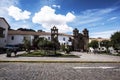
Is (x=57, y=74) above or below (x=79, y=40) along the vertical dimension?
below

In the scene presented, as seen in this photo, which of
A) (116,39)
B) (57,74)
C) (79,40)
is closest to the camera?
(57,74)

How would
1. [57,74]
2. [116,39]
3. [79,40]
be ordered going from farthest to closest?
[79,40] → [116,39] → [57,74]

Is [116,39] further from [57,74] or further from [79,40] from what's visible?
[57,74]

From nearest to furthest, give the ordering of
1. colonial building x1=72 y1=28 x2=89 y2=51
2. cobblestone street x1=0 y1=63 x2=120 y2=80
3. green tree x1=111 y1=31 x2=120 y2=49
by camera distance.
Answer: cobblestone street x1=0 y1=63 x2=120 y2=80
green tree x1=111 y1=31 x2=120 y2=49
colonial building x1=72 y1=28 x2=89 y2=51

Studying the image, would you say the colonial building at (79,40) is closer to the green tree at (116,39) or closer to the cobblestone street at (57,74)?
the green tree at (116,39)

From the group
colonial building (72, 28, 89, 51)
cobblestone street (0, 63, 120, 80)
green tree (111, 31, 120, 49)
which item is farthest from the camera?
colonial building (72, 28, 89, 51)

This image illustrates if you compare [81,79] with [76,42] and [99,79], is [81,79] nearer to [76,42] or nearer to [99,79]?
[99,79]

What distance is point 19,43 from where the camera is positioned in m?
74.4

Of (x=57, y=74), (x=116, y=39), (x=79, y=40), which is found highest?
(x=79, y=40)

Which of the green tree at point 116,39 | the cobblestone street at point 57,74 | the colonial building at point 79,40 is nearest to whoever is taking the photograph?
the cobblestone street at point 57,74

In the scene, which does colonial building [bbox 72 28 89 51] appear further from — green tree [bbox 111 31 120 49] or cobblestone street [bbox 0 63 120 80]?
cobblestone street [bbox 0 63 120 80]

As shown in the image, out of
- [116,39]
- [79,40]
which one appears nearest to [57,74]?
[116,39]

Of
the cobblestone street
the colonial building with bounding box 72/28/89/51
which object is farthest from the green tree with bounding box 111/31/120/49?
the cobblestone street

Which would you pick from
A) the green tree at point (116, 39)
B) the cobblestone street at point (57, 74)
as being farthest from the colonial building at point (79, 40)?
the cobblestone street at point (57, 74)
